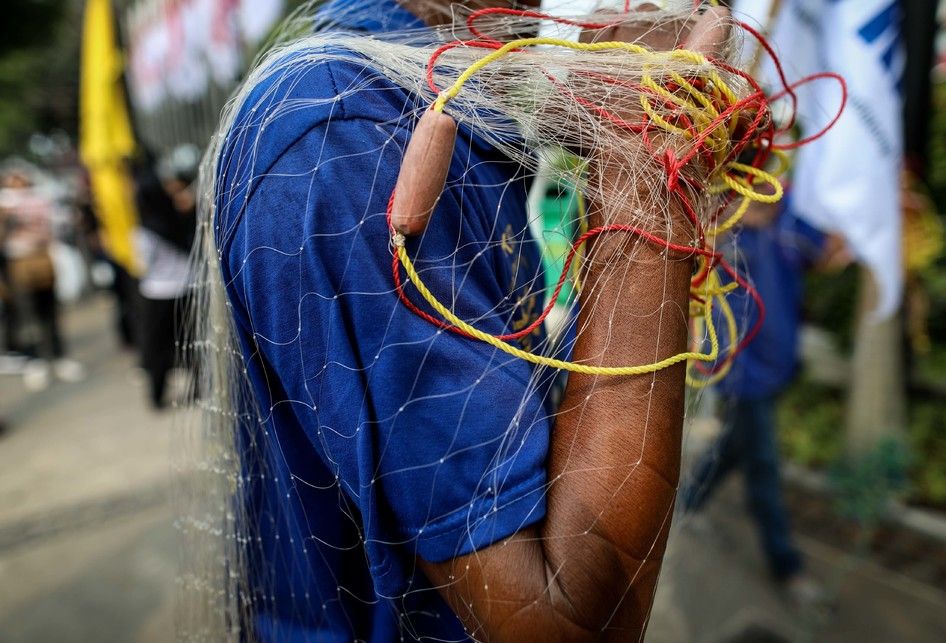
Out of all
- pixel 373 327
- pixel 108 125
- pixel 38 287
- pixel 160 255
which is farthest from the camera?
pixel 38 287

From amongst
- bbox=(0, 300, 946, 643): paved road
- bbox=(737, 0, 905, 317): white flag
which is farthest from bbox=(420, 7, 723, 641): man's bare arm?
bbox=(737, 0, 905, 317): white flag

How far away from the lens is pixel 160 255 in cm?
498

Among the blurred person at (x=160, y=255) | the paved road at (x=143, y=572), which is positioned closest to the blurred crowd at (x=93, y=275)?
the blurred person at (x=160, y=255)

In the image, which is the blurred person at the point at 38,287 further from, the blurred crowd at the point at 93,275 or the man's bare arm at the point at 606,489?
the man's bare arm at the point at 606,489

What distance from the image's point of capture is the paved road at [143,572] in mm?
2912

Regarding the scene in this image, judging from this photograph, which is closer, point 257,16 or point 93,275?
point 257,16

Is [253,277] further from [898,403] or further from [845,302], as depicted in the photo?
[845,302]

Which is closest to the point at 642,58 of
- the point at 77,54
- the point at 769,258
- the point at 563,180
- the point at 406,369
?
the point at 563,180

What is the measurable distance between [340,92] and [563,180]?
0.33 metres

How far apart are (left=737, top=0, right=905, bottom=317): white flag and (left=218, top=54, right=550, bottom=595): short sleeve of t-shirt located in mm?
2380

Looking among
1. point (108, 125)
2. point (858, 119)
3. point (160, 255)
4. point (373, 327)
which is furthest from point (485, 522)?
point (108, 125)

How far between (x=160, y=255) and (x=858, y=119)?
4.52 meters

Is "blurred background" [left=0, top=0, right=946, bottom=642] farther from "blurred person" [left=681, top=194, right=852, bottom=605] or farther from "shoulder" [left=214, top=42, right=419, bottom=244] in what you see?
"shoulder" [left=214, top=42, right=419, bottom=244]

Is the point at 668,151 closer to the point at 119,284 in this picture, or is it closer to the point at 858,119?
the point at 858,119
